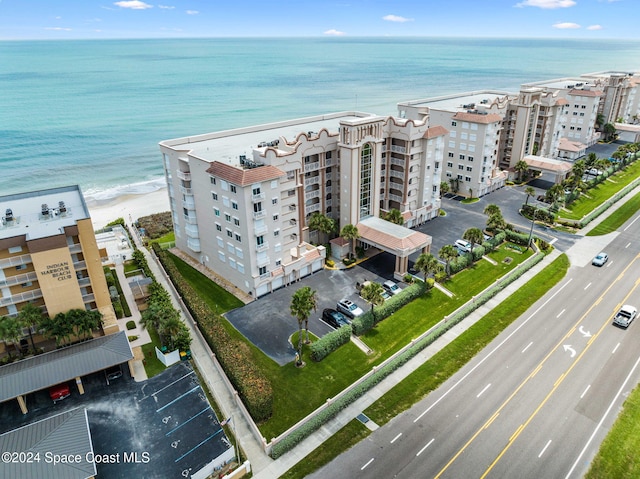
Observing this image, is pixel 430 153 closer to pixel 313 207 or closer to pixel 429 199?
pixel 429 199

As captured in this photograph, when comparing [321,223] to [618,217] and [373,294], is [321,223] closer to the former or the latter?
[373,294]

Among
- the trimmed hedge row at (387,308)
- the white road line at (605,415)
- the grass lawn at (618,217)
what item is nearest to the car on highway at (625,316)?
the white road line at (605,415)

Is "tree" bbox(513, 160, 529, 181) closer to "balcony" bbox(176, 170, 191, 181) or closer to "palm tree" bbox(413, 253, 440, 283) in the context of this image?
"palm tree" bbox(413, 253, 440, 283)

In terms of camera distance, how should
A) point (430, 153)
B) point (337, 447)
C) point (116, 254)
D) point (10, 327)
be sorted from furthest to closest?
point (430, 153) → point (116, 254) → point (10, 327) → point (337, 447)

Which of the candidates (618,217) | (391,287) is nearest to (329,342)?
(391,287)

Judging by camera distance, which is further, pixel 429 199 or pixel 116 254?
pixel 429 199

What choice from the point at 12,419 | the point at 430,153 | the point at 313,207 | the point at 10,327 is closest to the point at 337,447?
the point at 12,419

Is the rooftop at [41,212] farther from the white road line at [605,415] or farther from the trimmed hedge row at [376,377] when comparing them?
the white road line at [605,415]

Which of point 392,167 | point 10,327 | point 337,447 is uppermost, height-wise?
point 392,167
